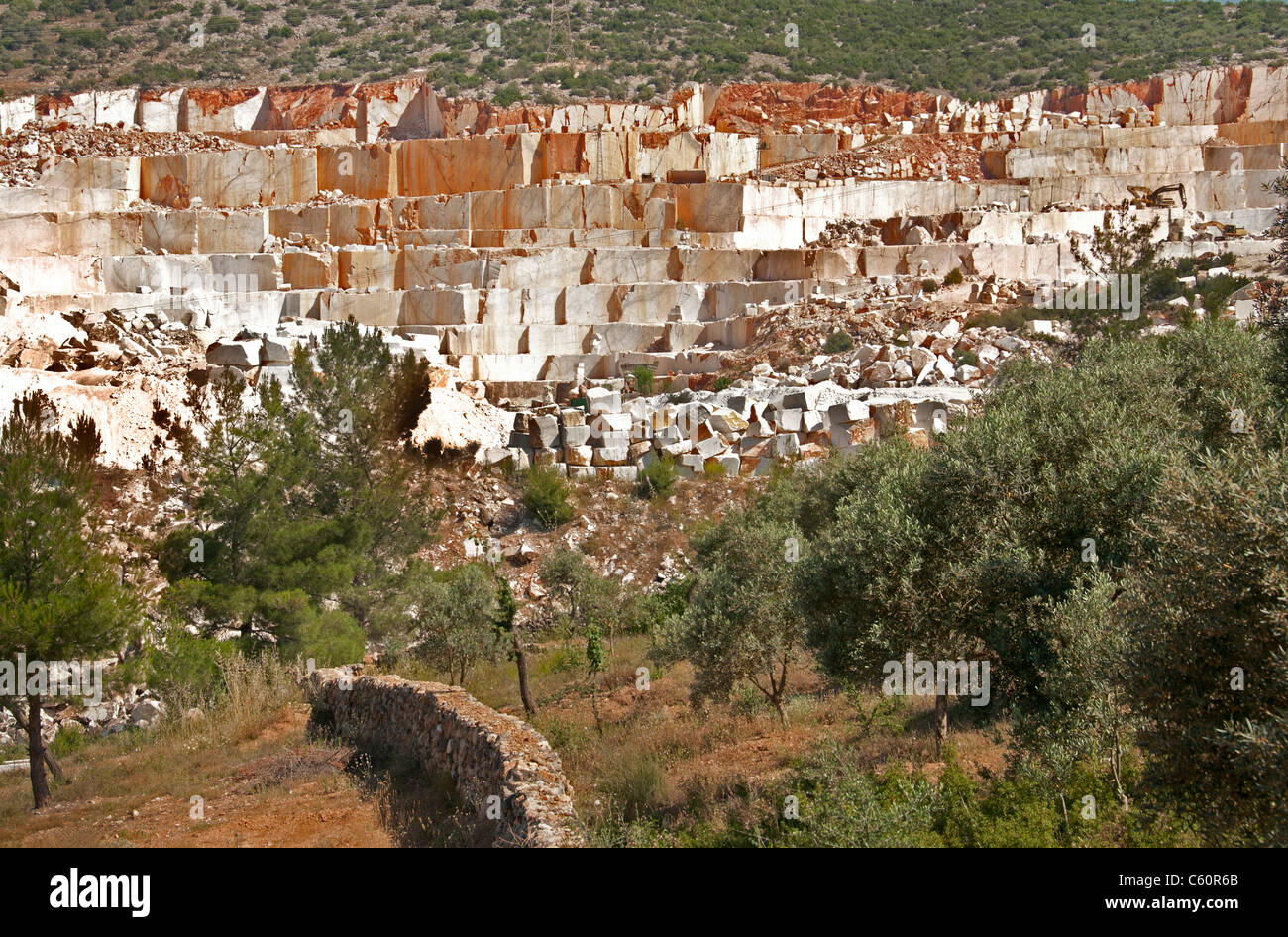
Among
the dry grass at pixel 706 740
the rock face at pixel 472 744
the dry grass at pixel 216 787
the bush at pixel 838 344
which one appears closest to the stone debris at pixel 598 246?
the bush at pixel 838 344

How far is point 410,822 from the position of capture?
9.33 metres

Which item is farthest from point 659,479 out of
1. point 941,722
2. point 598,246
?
point 941,722

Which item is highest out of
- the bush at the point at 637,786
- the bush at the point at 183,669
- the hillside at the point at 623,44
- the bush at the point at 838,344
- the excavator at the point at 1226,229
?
the hillside at the point at 623,44

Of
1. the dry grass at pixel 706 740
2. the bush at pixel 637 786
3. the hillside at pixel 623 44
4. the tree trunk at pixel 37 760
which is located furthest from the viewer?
the hillside at pixel 623 44

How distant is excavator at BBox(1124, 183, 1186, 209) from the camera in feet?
126

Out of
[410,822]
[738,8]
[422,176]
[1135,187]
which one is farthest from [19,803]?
[738,8]

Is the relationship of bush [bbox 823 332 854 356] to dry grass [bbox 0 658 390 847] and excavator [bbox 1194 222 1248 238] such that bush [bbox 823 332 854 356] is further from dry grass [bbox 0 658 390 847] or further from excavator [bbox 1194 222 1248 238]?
dry grass [bbox 0 658 390 847]

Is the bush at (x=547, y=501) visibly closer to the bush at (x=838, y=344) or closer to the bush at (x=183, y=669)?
the bush at (x=838, y=344)

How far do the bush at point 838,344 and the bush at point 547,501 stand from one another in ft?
28.0

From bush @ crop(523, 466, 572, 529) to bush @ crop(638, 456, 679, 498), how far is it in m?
1.73

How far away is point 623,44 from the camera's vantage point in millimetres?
72750

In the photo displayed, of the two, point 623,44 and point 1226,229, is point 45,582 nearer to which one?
point 1226,229

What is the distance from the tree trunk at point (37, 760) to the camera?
10.7 meters
